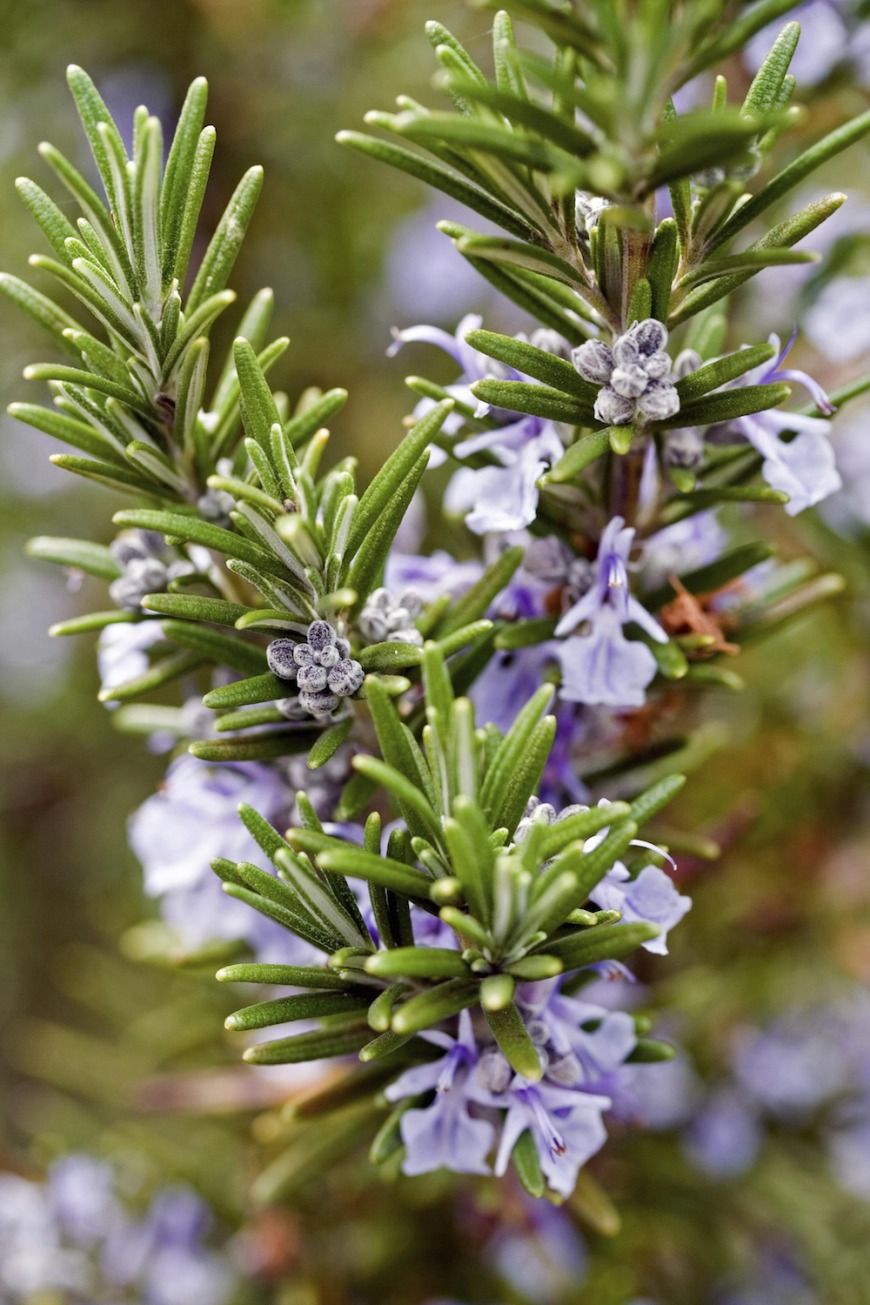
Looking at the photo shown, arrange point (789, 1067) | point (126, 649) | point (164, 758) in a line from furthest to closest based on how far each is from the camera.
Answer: point (164, 758)
point (789, 1067)
point (126, 649)

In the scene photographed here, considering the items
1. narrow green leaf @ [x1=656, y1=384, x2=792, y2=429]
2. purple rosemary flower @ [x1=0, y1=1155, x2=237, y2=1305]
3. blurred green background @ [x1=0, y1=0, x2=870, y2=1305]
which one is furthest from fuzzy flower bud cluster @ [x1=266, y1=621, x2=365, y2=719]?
purple rosemary flower @ [x1=0, y1=1155, x2=237, y2=1305]

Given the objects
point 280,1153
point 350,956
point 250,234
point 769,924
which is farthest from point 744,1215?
point 250,234

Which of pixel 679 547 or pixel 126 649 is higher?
pixel 126 649

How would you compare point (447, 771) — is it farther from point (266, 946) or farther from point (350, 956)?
point (266, 946)

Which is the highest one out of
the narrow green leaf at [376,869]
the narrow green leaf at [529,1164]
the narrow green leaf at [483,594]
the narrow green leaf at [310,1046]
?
the narrow green leaf at [483,594]

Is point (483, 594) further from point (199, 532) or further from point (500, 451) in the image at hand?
point (199, 532)

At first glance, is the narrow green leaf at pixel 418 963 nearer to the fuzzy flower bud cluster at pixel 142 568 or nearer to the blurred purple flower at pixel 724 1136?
the fuzzy flower bud cluster at pixel 142 568

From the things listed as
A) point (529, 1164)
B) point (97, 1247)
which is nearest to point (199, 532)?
point (529, 1164)

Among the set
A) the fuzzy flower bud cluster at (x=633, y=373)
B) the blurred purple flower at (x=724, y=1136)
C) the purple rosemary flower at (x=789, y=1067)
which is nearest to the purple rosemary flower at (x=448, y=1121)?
the fuzzy flower bud cluster at (x=633, y=373)
